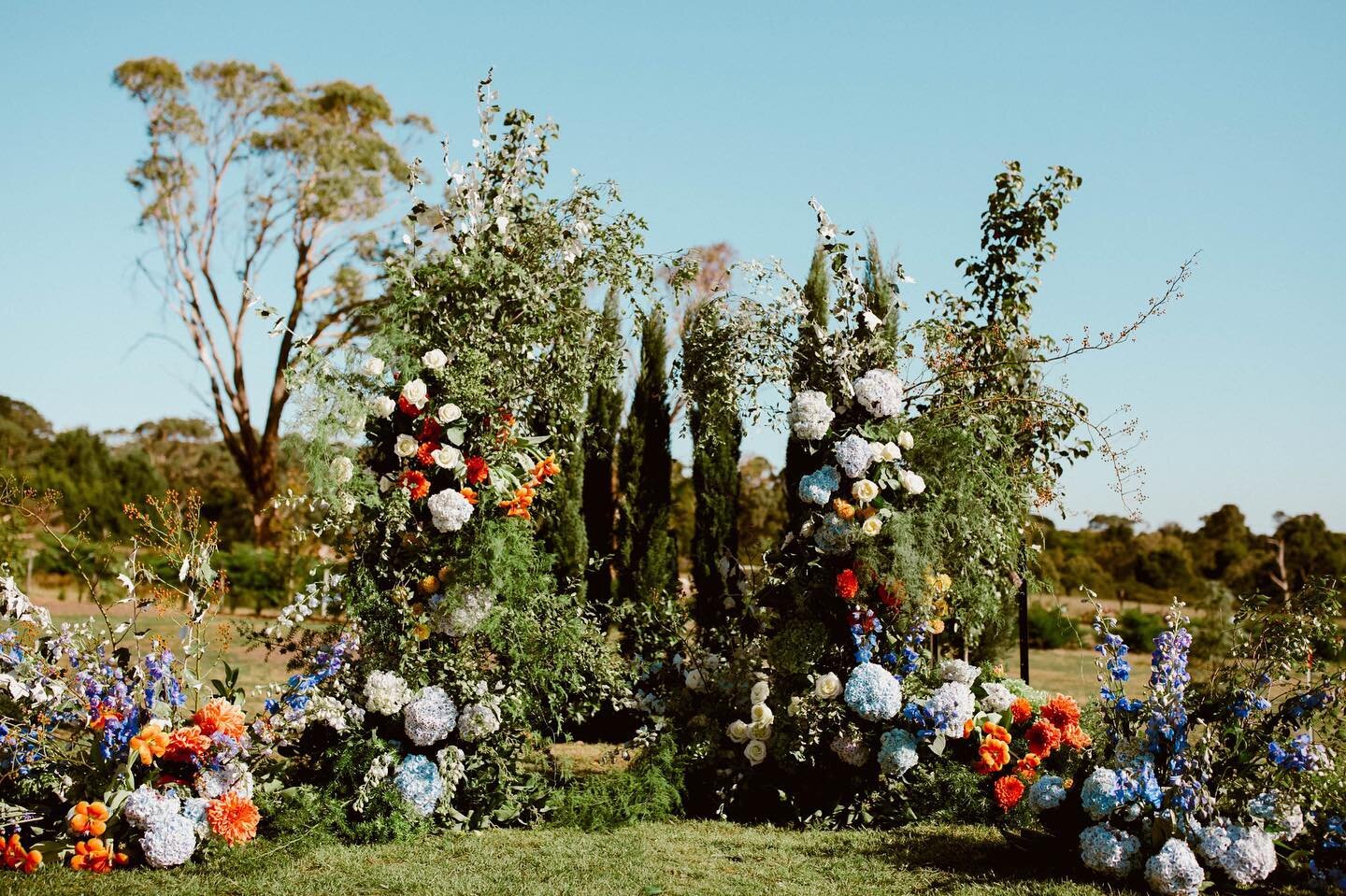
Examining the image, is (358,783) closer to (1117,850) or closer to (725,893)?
(725,893)

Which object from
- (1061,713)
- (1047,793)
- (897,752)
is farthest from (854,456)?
(1047,793)

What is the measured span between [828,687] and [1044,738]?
1093 millimetres

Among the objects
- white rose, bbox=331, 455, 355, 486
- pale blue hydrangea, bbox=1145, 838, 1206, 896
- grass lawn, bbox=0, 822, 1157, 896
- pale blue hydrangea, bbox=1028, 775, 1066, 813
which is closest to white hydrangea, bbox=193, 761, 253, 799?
grass lawn, bbox=0, 822, 1157, 896

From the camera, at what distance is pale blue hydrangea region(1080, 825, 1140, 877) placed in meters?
4.51

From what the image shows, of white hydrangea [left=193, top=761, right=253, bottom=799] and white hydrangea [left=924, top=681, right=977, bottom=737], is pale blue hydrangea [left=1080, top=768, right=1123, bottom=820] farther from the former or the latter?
white hydrangea [left=193, top=761, right=253, bottom=799]

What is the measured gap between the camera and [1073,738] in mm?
5516

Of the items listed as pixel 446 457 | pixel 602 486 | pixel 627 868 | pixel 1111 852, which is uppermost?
pixel 602 486

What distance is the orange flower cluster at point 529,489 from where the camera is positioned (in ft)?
19.0

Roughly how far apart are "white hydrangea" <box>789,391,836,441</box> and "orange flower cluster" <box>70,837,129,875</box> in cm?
385

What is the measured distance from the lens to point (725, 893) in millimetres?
4586

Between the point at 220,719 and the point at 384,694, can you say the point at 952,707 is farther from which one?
the point at 220,719

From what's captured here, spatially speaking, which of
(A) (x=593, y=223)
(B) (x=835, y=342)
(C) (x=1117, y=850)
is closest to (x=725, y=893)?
(C) (x=1117, y=850)

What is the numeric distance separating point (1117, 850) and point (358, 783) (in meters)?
3.49

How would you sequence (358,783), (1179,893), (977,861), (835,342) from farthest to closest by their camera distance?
(835,342)
(358,783)
(977,861)
(1179,893)
